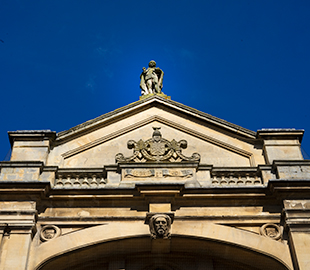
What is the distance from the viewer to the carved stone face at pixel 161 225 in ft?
41.1

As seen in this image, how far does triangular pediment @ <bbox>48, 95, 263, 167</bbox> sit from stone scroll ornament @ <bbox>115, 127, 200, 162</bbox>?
48cm

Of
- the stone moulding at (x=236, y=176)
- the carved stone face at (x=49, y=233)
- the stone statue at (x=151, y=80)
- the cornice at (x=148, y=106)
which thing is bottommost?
the carved stone face at (x=49, y=233)

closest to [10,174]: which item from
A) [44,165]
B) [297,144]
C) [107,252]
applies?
[44,165]

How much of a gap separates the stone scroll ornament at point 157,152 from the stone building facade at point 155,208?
3 cm

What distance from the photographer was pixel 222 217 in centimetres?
1291

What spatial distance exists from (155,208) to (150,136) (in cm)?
308

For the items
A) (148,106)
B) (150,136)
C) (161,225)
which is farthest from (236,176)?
(148,106)

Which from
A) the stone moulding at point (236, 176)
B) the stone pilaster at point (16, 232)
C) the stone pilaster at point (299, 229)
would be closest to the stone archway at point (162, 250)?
the stone pilaster at point (299, 229)

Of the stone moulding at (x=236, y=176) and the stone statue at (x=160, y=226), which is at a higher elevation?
the stone moulding at (x=236, y=176)

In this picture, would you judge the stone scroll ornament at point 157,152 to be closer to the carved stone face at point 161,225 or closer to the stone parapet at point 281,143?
the stone parapet at point 281,143

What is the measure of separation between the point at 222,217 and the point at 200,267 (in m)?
1.38

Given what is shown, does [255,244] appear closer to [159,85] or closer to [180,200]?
[180,200]

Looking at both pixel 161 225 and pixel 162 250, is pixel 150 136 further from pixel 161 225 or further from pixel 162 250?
pixel 162 250

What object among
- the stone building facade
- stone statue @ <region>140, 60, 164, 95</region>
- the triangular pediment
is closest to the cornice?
the triangular pediment
